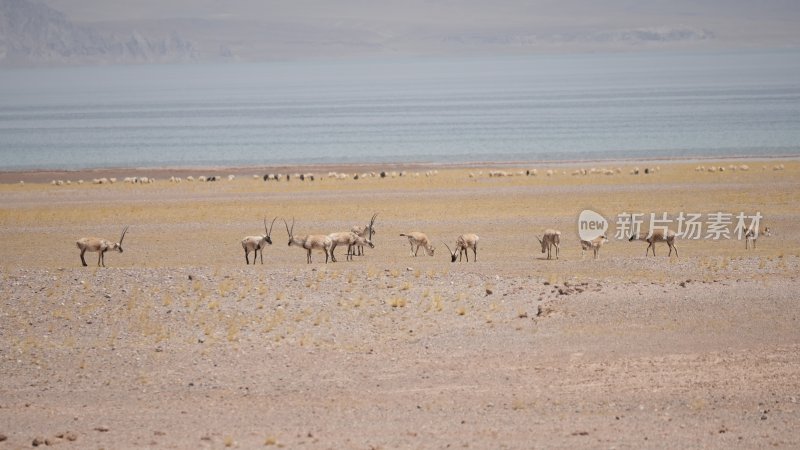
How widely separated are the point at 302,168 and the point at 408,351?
53.0 meters

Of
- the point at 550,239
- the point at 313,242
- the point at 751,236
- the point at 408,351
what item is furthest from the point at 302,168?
the point at 408,351

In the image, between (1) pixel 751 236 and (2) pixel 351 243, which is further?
(1) pixel 751 236

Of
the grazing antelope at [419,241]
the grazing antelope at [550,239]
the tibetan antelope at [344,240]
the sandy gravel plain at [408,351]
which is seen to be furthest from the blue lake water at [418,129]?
the sandy gravel plain at [408,351]

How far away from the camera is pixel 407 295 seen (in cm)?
2244

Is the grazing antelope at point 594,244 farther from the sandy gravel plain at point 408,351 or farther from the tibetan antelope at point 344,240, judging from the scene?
the tibetan antelope at point 344,240

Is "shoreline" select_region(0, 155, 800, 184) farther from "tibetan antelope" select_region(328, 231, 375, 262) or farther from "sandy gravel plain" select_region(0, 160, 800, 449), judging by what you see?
"tibetan antelope" select_region(328, 231, 375, 262)

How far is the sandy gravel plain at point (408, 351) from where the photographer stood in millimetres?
15141

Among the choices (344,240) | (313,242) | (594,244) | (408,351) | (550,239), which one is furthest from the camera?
(550,239)

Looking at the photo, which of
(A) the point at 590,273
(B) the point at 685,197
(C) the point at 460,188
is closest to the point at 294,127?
(C) the point at 460,188

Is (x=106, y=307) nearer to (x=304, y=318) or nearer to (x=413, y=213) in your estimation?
(x=304, y=318)

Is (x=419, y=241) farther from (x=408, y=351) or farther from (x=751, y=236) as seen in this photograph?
(x=408, y=351)

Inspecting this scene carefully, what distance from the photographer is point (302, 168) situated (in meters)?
71.4

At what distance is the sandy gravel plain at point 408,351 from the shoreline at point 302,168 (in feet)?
119

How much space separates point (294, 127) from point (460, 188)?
255 feet
